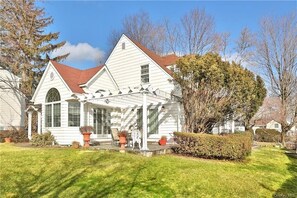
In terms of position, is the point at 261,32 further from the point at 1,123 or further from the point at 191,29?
the point at 1,123

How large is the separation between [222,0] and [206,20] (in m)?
15.3

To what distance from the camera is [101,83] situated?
1811 cm

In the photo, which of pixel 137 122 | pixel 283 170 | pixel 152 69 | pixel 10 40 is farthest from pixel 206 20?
pixel 283 170

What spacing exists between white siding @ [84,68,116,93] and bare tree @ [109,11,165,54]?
18938 millimetres

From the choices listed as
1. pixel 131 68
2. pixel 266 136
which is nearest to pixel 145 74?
pixel 131 68

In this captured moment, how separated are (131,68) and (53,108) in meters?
6.22

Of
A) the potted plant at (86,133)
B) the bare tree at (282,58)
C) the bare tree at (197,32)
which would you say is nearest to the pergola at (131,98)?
the potted plant at (86,133)

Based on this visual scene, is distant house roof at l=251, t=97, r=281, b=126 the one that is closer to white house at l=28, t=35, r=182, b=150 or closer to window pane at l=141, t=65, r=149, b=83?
white house at l=28, t=35, r=182, b=150

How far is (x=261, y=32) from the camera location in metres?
27.9

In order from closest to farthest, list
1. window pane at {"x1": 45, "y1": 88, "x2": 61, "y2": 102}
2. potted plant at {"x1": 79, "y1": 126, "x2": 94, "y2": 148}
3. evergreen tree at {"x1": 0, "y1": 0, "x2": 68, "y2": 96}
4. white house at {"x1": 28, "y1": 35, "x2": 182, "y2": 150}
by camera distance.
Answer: potted plant at {"x1": 79, "y1": 126, "x2": 94, "y2": 148}
white house at {"x1": 28, "y1": 35, "x2": 182, "y2": 150}
window pane at {"x1": 45, "y1": 88, "x2": 61, "y2": 102}
evergreen tree at {"x1": 0, "y1": 0, "x2": 68, "y2": 96}

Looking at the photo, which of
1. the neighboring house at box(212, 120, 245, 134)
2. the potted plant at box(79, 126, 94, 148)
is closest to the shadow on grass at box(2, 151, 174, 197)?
the potted plant at box(79, 126, 94, 148)

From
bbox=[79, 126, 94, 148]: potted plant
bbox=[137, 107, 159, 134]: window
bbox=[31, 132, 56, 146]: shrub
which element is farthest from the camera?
bbox=[137, 107, 159, 134]: window

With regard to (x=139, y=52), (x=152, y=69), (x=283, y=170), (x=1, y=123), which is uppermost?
(x=139, y=52)

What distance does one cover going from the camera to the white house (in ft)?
53.3
